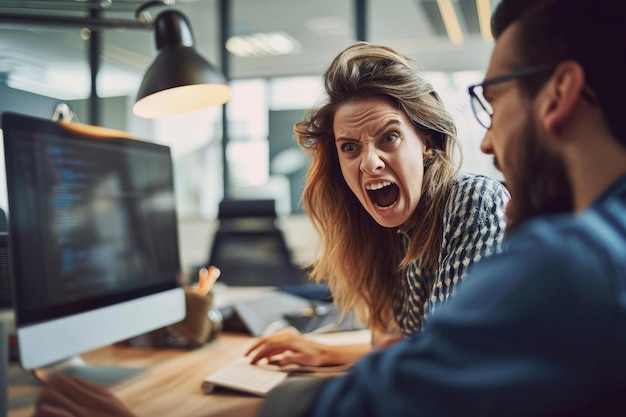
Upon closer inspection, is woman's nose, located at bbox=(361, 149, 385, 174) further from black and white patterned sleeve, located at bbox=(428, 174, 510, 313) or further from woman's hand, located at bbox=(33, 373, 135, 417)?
woman's hand, located at bbox=(33, 373, 135, 417)

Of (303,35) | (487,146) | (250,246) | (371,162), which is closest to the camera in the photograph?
(487,146)

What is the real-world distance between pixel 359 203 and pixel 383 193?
0.40 feet

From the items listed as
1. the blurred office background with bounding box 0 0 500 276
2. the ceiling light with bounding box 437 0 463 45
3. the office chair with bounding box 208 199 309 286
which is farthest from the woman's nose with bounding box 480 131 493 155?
the ceiling light with bounding box 437 0 463 45

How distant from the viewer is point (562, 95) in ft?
1.80

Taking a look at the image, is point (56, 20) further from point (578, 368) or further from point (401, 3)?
point (401, 3)

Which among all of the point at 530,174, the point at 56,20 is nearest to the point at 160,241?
the point at 56,20

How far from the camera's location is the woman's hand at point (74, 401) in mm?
731

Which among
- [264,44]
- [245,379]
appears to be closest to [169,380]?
[245,379]

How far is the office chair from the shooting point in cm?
338

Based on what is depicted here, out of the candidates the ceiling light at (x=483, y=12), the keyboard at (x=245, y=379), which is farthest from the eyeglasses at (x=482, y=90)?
the ceiling light at (x=483, y=12)

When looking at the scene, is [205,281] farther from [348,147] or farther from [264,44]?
[264,44]

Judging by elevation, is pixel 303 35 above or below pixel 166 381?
above

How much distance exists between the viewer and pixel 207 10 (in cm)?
571

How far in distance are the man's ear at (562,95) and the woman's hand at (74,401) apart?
0.68 m
